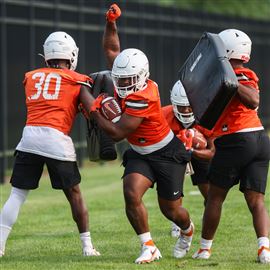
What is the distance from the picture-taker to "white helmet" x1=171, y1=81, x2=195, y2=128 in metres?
9.91

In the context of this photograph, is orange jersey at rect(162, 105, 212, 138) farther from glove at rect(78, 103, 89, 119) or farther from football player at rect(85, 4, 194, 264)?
glove at rect(78, 103, 89, 119)

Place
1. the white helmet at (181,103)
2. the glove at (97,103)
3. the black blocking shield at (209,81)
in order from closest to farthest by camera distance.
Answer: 1. the black blocking shield at (209,81)
2. the glove at (97,103)
3. the white helmet at (181,103)

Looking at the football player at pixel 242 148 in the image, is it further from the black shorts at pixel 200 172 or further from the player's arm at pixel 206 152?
the black shorts at pixel 200 172

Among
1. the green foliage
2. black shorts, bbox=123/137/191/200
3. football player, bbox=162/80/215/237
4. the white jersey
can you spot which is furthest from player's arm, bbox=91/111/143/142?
the green foliage

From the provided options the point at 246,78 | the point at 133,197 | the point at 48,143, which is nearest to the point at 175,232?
the point at 133,197

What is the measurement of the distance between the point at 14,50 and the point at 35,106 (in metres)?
9.01

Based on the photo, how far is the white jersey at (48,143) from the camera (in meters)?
9.14

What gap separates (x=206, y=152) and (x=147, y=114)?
116 centimetres

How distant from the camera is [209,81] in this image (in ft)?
28.0

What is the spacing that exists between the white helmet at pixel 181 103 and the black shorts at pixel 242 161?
114cm

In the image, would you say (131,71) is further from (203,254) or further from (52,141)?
(203,254)

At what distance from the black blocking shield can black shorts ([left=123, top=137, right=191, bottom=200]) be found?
457 mm

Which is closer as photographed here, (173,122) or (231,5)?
(173,122)

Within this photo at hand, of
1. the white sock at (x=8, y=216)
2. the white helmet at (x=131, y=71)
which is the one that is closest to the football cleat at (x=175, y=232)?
the white sock at (x=8, y=216)
